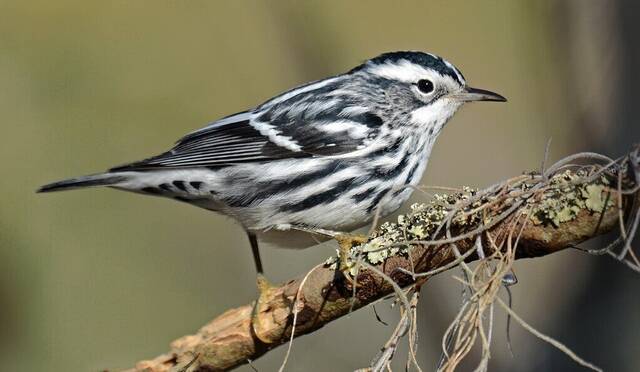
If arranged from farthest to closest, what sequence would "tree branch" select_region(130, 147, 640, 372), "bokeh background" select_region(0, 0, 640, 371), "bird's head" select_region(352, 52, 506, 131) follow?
"bokeh background" select_region(0, 0, 640, 371) < "bird's head" select_region(352, 52, 506, 131) < "tree branch" select_region(130, 147, 640, 372)

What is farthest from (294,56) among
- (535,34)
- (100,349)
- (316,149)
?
(100,349)

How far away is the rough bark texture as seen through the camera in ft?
Answer: 7.79

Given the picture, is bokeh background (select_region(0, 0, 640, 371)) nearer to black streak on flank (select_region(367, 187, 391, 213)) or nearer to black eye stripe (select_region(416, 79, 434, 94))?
black eye stripe (select_region(416, 79, 434, 94))

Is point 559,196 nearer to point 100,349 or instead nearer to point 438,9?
point 100,349

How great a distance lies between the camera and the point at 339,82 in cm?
409

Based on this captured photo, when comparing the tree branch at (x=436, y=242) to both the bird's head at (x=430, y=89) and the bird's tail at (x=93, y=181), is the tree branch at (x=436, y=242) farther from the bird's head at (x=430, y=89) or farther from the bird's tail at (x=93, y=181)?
the bird's head at (x=430, y=89)

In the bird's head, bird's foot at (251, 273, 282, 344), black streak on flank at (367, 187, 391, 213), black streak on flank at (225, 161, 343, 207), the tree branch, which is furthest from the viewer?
the bird's head

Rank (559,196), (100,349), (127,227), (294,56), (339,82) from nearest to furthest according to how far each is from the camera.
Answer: (559,196) < (339,82) < (294,56) < (100,349) < (127,227)

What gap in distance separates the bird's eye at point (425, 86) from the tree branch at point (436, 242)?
114 cm

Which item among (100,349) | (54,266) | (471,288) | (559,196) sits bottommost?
(100,349)

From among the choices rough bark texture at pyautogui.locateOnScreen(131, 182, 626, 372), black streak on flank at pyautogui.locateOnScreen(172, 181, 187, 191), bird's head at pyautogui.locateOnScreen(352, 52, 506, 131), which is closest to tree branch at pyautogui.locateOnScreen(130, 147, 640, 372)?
rough bark texture at pyautogui.locateOnScreen(131, 182, 626, 372)

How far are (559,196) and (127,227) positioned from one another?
15.1ft

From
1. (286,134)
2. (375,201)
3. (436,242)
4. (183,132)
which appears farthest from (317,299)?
(183,132)

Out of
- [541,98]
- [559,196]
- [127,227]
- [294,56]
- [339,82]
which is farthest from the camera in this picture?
[127,227]
